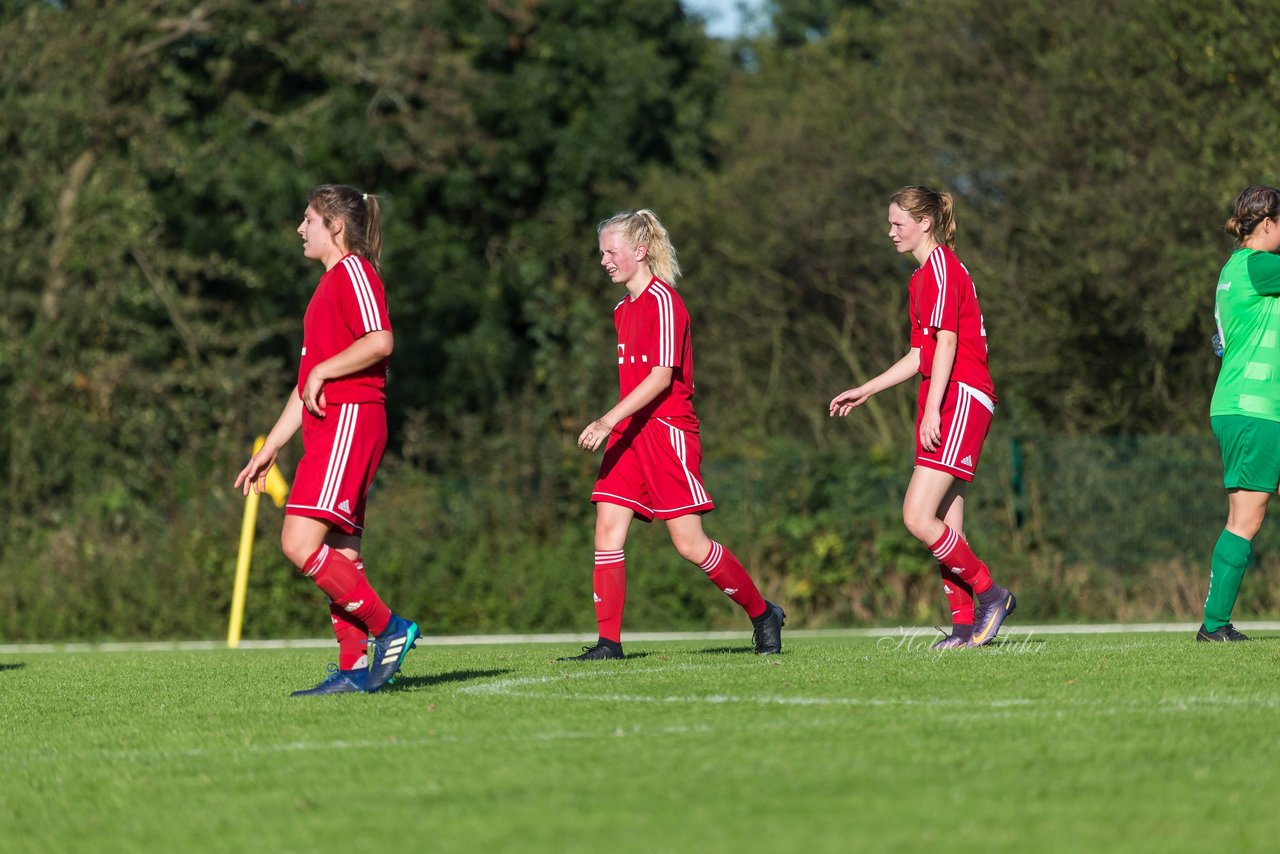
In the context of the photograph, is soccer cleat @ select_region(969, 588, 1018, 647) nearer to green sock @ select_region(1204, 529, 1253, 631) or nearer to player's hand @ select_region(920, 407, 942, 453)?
player's hand @ select_region(920, 407, 942, 453)

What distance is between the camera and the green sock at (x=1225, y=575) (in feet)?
27.6

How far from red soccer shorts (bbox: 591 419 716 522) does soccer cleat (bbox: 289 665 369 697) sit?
5.44 ft

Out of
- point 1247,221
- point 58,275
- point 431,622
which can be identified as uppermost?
point 58,275

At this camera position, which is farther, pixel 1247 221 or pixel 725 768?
pixel 1247 221

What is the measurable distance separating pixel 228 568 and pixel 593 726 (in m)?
12.6

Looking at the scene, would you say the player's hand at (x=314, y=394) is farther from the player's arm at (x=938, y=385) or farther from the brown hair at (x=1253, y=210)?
the brown hair at (x=1253, y=210)

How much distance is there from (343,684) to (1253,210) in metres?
5.02

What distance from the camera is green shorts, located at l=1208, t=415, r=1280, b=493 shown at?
8281 mm

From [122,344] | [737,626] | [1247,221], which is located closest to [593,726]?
[1247,221]

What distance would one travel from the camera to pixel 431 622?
57.5ft

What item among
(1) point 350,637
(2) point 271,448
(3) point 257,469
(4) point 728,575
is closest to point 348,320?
(2) point 271,448

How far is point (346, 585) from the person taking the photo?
6.69m

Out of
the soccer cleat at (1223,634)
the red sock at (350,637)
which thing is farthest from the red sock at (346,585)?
the soccer cleat at (1223,634)

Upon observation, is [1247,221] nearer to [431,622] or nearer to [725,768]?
[725,768]
